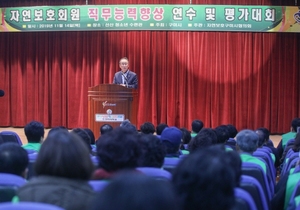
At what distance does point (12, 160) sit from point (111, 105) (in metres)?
4.06

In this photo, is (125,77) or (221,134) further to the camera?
(125,77)

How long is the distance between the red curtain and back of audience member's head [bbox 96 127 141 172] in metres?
7.02

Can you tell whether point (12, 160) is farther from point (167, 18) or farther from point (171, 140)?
point (167, 18)

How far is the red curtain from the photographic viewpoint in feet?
28.0

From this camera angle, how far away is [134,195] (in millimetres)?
751

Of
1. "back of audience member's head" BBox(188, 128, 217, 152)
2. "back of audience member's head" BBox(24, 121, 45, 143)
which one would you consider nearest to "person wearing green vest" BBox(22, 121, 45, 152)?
"back of audience member's head" BBox(24, 121, 45, 143)

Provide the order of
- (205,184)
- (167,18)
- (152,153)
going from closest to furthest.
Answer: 1. (205,184)
2. (152,153)
3. (167,18)

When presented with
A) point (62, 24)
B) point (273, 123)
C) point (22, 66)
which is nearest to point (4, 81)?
point (22, 66)

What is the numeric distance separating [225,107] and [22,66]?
435 cm

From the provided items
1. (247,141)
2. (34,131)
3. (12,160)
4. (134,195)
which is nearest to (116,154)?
(12,160)

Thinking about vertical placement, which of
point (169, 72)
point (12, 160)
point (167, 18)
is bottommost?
point (12, 160)

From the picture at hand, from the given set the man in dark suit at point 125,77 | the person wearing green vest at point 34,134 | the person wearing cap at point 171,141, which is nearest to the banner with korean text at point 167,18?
the man in dark suit at point 125,77

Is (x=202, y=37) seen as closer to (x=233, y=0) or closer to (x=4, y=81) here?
(x=233, y=0)

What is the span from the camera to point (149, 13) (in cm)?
790
